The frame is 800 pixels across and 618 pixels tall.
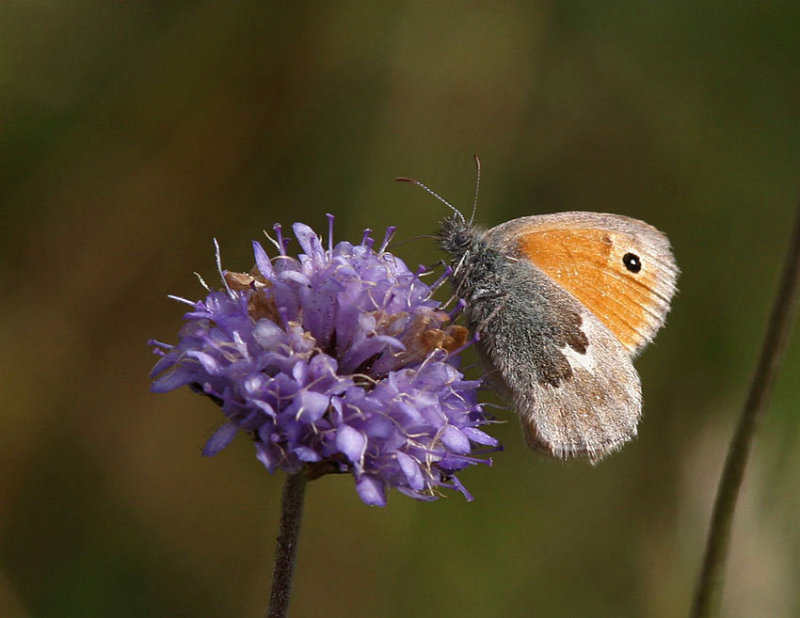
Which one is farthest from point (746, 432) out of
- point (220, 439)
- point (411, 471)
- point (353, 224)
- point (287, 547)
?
point (353, 224)

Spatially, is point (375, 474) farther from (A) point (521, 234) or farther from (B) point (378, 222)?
(B) point (378, 222)

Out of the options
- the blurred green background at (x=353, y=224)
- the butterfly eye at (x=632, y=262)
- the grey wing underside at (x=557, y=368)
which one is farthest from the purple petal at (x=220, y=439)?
the blurred green background at (x=353, y=224)

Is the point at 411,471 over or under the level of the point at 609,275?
under

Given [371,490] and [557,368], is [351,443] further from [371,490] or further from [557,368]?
[557,368]

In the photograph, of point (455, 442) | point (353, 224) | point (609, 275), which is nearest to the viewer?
point (455, 442)

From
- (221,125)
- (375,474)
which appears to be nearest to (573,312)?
(375,474)

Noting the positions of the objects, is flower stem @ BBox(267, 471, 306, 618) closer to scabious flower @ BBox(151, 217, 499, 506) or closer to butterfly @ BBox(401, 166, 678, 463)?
scabious flower @ BBox(151, 217, 499, 506)

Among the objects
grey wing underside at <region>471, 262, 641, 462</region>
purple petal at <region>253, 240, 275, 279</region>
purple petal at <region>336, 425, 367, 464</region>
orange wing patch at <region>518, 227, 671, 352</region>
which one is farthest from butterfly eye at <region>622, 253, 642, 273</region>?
purple petal at <region>336, 425, 367, 464</region>
